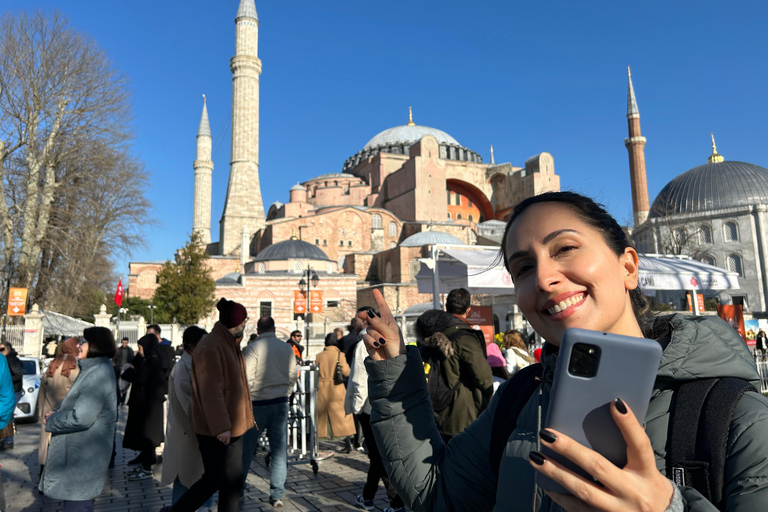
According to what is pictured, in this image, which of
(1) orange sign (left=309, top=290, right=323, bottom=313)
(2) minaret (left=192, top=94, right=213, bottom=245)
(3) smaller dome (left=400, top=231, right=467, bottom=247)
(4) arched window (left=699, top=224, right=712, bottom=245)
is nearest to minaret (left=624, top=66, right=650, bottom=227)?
(4) arched window (left=699, top=224, right=712, bottom=245)

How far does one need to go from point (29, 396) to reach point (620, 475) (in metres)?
11.0

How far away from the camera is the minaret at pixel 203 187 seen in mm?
43594

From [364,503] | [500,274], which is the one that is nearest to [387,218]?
[500,274]

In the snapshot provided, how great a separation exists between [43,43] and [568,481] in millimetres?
21329

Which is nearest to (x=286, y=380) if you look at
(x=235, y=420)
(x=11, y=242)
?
(x=235, y=420)

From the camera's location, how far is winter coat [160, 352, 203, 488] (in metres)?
3.83

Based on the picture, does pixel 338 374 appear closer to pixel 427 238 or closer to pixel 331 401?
pixel 331 401

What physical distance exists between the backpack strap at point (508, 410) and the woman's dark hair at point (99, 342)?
10.7 feet

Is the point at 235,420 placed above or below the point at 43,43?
below

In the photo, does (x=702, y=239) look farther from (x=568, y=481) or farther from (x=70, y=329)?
(x=568, y=481)

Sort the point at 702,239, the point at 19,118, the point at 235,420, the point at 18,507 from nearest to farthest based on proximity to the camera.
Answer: the point at 235,420 < the point at 18,507 < the point at 19,118 < the point at 702,239

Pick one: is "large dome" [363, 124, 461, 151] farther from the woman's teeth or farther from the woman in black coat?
the woman's teeth

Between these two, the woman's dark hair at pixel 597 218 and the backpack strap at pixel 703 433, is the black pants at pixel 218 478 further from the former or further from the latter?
the backpack strap at pixel 703 433

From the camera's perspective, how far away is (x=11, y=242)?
683 inches
